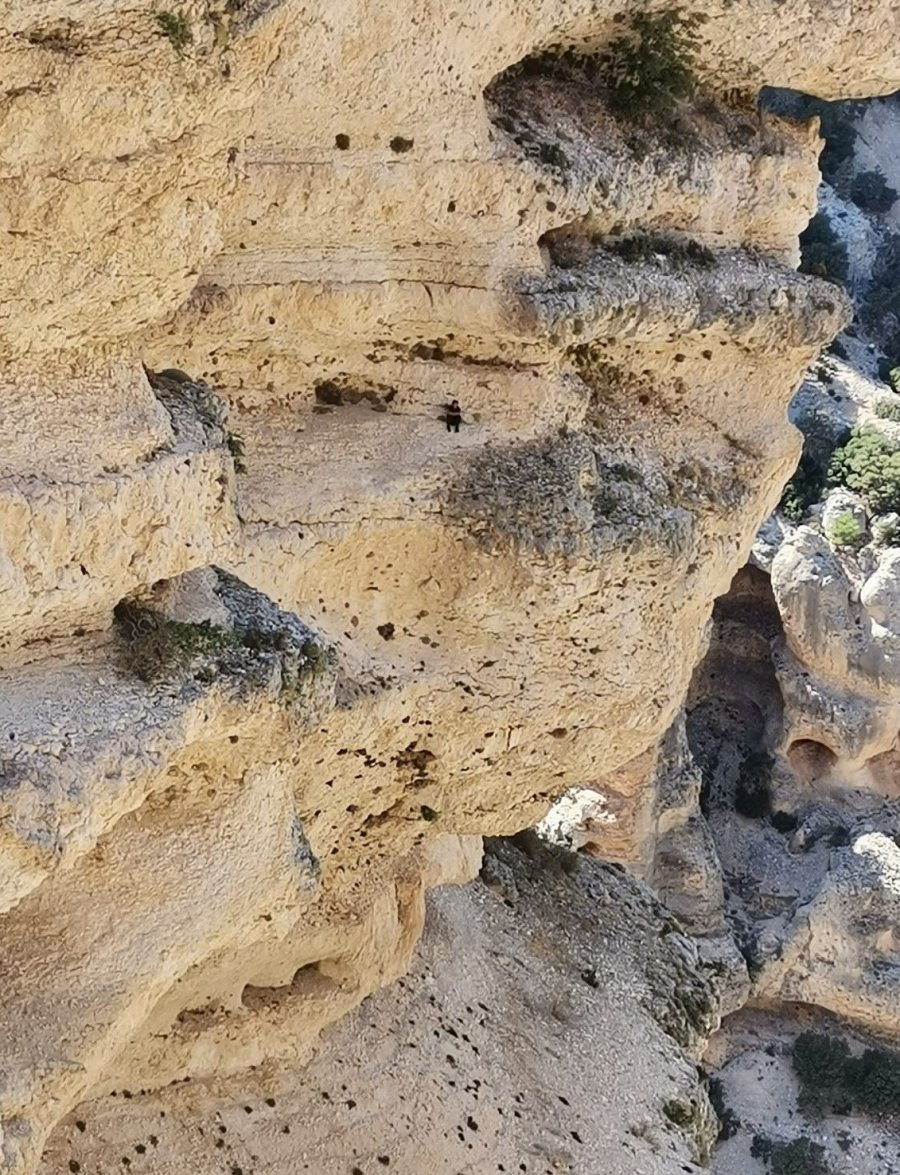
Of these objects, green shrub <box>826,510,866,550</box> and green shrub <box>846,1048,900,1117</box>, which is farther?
green shrub <box>826,510,866,550</box>

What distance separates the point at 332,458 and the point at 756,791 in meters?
23.9

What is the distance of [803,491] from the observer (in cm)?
3519

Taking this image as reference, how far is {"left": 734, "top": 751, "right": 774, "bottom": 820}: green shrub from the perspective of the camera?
33.4 metres

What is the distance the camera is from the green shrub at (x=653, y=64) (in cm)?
1221

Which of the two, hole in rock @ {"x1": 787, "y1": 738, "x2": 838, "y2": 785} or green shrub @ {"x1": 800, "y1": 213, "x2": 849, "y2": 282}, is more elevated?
green shrub @ {"x1": 800, "y1": 213, "x2": 849, "y2": 282}

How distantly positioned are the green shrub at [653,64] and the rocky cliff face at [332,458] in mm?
232

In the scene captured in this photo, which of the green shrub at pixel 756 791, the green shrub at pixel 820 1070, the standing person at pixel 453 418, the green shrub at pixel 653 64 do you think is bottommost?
the green shrub at pixel 820 1070

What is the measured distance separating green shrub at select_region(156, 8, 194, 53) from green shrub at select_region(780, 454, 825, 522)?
28.3 meters

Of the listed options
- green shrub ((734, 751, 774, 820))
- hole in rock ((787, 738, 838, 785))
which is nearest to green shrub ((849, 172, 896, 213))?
hole in rock ((787, 738, 838, 785))

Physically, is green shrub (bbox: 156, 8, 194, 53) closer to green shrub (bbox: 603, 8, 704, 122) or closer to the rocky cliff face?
the rocky cliff face

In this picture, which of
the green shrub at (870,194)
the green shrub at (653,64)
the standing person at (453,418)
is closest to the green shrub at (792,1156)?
the standing person at (453,418)

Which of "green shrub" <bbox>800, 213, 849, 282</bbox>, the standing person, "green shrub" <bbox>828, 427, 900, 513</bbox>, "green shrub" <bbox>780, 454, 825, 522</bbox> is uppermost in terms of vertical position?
the standing person

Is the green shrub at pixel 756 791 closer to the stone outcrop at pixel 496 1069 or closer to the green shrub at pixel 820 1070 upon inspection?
the green shrub at pixel 820 1070

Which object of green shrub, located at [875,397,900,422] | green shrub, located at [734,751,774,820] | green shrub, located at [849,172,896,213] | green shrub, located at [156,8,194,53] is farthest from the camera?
green shrub, located at [849,172,896,213]
